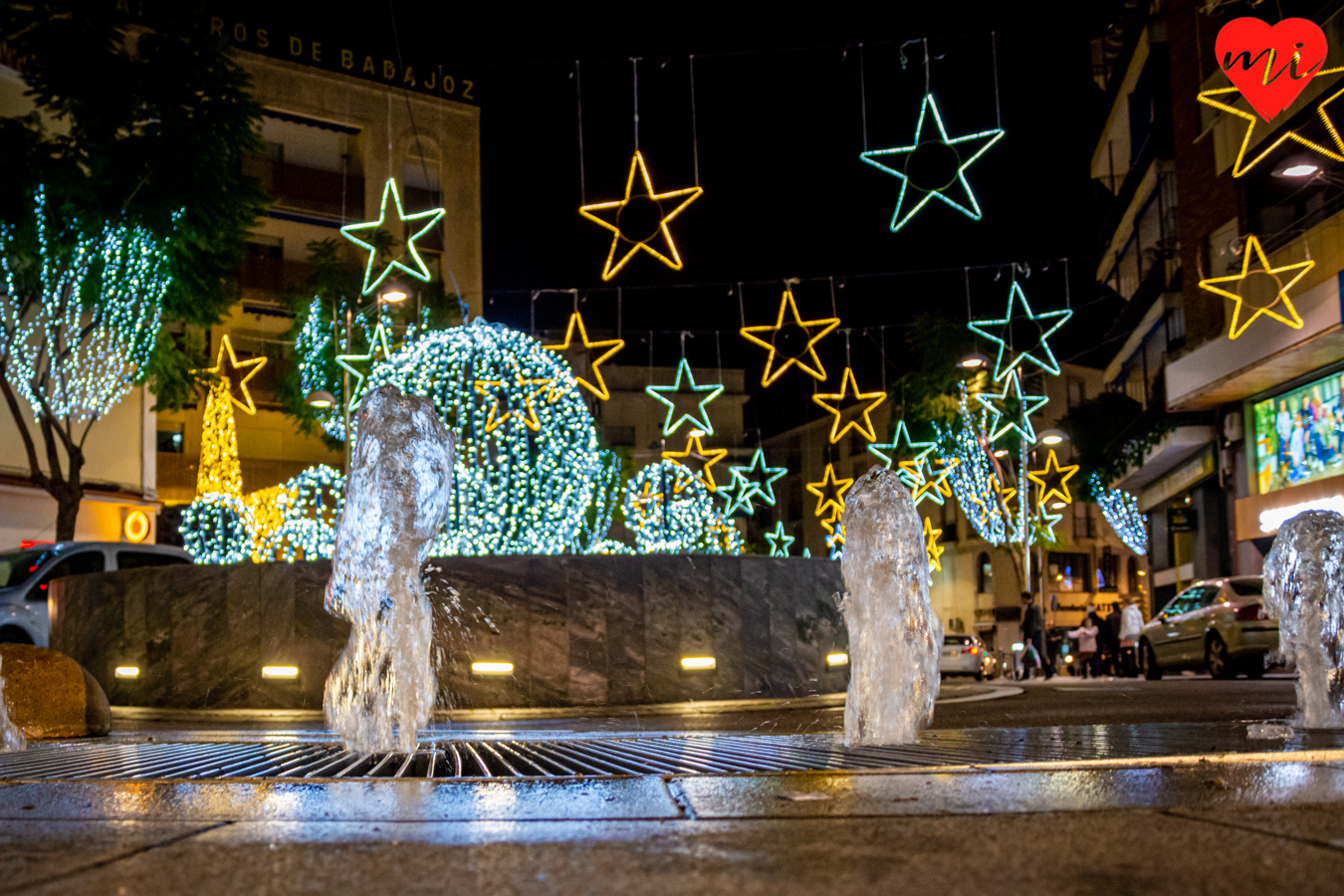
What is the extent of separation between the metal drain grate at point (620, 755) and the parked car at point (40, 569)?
33.4 feet

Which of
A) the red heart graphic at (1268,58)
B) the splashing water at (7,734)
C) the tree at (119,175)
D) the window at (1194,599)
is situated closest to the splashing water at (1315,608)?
the splashing water at (7,734)

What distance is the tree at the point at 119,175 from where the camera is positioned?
19.0 m

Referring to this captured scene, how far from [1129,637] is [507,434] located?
1640cm

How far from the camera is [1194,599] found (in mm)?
19672

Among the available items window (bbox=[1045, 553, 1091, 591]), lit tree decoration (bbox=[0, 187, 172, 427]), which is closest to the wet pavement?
lit tree decoration (bbox=[0, 187, 172, 427])

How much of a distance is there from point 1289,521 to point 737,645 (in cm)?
689

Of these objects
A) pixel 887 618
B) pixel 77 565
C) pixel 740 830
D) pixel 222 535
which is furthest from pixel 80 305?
pixel 740 830

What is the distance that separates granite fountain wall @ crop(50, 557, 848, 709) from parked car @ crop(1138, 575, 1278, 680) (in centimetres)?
724

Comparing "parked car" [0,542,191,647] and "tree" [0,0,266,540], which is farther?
"tree" [0,0,266,540]

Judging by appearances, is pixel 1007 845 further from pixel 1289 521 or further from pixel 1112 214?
pixel 1112 214

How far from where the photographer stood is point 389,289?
21.1m

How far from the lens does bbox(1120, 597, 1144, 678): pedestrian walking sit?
82.5 feet

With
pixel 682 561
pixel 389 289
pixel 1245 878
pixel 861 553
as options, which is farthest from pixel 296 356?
pixel 1245 878

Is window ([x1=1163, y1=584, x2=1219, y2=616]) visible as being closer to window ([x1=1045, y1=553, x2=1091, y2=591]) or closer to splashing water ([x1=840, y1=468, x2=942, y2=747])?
splashing water ([x1=840, y1=468, x2=942, y2=747])
